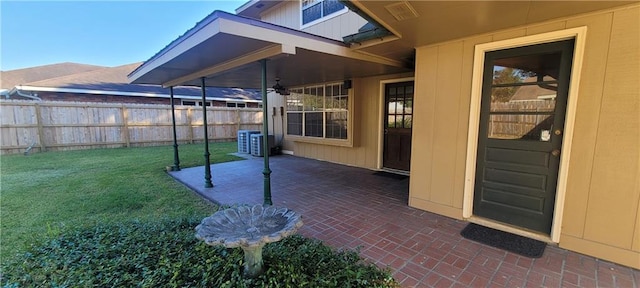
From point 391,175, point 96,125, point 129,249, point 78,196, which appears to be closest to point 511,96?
point 391,175

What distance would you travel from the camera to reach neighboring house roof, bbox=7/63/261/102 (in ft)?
→ 37.9

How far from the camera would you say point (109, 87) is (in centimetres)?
1306

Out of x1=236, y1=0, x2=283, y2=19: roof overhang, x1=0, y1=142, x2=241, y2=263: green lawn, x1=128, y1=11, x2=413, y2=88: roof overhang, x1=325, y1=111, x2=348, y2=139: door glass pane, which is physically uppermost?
x1=236, y1=0, x2=283, y2=19: roof overhang

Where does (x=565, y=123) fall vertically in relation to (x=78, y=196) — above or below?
Answer: above

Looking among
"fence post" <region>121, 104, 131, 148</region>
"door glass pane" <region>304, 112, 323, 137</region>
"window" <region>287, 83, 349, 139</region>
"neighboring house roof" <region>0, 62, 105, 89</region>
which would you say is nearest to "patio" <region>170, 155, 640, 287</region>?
"window" <region>287, 83, 349, 139</region>

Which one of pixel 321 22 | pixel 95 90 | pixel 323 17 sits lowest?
pixel 95 90

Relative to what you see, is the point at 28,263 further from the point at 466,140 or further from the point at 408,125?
the point at 408,125

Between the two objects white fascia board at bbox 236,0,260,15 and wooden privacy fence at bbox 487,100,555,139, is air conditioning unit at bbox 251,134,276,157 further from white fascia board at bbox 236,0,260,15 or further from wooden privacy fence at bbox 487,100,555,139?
wooden privacy fence at bbox 487,100,555,139

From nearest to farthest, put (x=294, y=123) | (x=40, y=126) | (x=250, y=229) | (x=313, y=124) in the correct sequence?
(x=250, y=229) < (x=313, y=124) < (x=294, y=123) < (x=40, y=126)

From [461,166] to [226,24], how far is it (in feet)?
10.2

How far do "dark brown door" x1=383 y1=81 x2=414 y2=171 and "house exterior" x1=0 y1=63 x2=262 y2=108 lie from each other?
9.25 metres

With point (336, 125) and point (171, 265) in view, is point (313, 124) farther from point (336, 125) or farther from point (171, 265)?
point (171, 265)

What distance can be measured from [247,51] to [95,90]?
1347 centimetres

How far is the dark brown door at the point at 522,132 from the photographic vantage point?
256 centimetres
